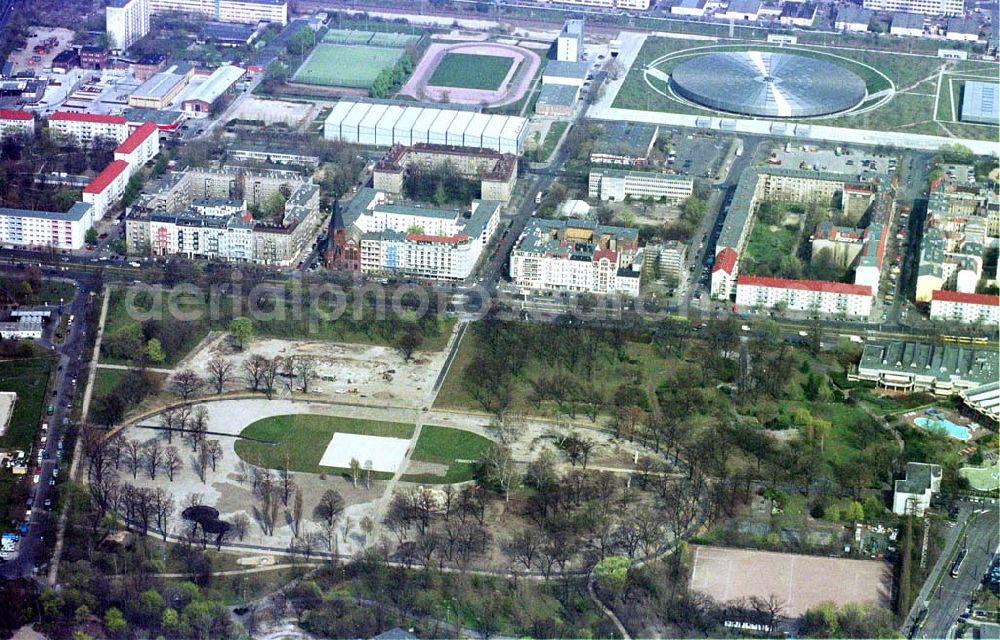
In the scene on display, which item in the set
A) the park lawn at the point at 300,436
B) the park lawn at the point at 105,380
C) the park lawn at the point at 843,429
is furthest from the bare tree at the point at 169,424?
the park lawn at the point at 843,429

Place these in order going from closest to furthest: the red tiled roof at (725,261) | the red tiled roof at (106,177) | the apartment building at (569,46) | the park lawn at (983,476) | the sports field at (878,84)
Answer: the park lawn at (983,476)
the red tiled roof at (725,261)
the red tiled roof at (106,177)
the sports field at (878,84)
the apartment building at (569,46)

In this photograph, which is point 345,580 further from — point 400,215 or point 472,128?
point 472,128

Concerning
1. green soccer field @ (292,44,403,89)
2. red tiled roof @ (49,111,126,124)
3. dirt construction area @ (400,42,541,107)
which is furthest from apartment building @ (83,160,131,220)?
dirt construction area @ (400,42,541,107)

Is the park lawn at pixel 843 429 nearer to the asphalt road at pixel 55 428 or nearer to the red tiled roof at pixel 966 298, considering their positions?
the red tiled roof at pixel 966 298

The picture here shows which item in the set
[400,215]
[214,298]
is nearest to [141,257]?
[214,298]

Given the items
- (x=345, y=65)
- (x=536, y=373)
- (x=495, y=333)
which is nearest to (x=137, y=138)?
(x=345, y=65)

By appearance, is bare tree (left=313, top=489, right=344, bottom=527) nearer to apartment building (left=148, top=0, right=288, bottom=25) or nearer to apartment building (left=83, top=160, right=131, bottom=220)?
apartment building (left=83, top=160, right=131, bottom=220)

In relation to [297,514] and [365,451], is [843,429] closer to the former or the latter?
[365,451]
